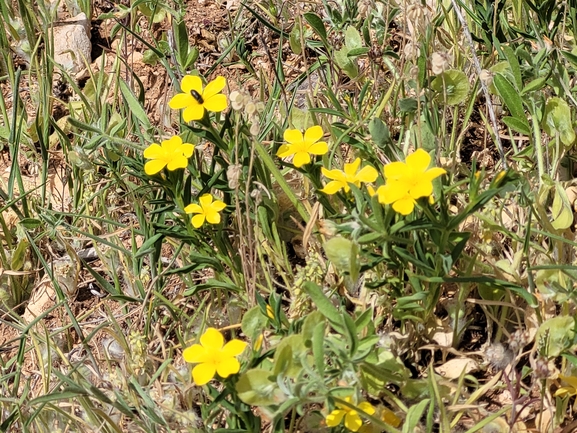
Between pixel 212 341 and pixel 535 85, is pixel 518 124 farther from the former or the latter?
pixel 212 341

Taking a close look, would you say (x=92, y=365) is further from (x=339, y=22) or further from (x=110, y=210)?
(x=339, y=22)

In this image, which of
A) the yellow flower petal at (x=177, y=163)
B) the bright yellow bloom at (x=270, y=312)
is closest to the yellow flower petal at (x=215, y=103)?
the yellow flower petal at (x=177, y=163)

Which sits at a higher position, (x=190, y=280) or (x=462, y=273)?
(x=462, y=273)

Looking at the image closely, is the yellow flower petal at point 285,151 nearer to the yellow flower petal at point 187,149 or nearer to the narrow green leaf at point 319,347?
the yellow flower petal at point 187,149

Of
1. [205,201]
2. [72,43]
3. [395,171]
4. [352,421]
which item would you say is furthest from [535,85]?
[72,43]

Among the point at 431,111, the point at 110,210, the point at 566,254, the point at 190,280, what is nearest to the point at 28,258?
the point at 110,210
